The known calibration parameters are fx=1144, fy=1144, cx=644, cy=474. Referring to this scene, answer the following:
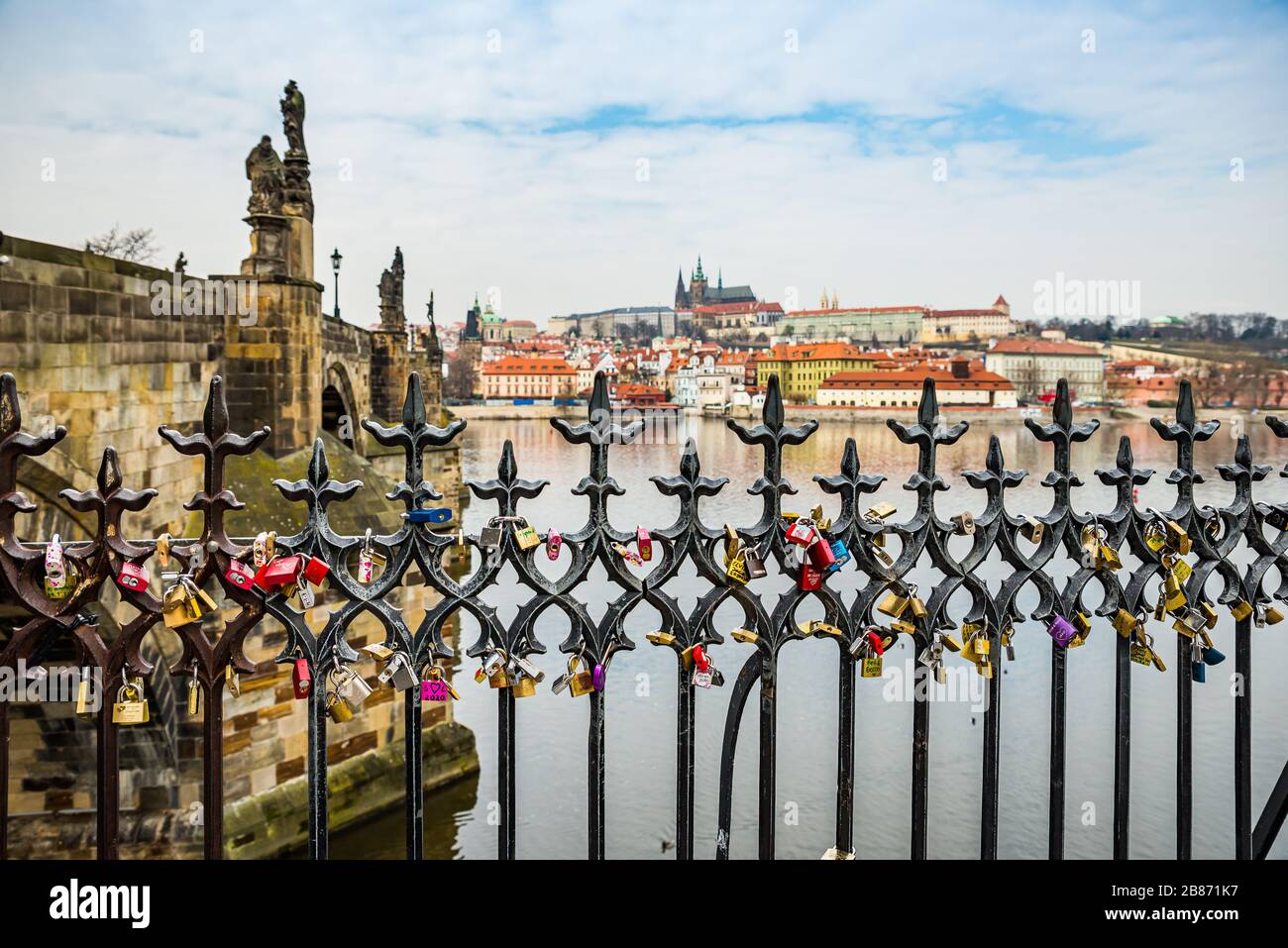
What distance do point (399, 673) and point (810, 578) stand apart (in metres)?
0.98

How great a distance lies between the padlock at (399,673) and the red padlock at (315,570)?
10.4 inches

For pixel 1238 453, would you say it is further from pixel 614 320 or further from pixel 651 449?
pixel 614 320

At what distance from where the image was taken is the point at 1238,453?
309cm

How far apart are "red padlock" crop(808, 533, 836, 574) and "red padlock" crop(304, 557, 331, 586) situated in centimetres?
111

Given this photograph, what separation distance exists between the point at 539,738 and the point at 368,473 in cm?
420

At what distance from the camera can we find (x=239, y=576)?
258 centimetres

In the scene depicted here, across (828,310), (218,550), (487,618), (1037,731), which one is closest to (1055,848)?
(487,618)

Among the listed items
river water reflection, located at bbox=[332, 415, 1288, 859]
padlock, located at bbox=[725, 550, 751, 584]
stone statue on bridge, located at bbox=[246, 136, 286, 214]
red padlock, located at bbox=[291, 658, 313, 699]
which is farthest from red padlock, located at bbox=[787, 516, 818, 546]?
stone statue on bridge, located at bbox=[246, 136, 286, 214]

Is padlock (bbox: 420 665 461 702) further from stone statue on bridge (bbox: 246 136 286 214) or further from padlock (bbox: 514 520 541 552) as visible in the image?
stone statue on bridge (bbox: 246 136 286 214)

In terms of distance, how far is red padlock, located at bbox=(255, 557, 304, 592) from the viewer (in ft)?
8.39

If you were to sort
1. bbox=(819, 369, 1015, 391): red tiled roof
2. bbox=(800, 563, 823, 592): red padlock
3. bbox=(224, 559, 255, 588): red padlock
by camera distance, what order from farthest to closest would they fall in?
bbox=(819, 369, 1015, 391): red tiled roof, bbox=(800, 563, 823, 592): red padlock, bbox=(224, 559, 255, 588): red padlock

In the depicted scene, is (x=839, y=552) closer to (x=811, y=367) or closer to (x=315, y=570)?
(x=315, y=570)

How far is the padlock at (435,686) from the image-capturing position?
2.65 metres

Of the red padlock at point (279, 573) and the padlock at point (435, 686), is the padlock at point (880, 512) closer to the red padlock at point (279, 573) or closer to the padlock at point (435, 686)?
the padlock at point (435, 686)
